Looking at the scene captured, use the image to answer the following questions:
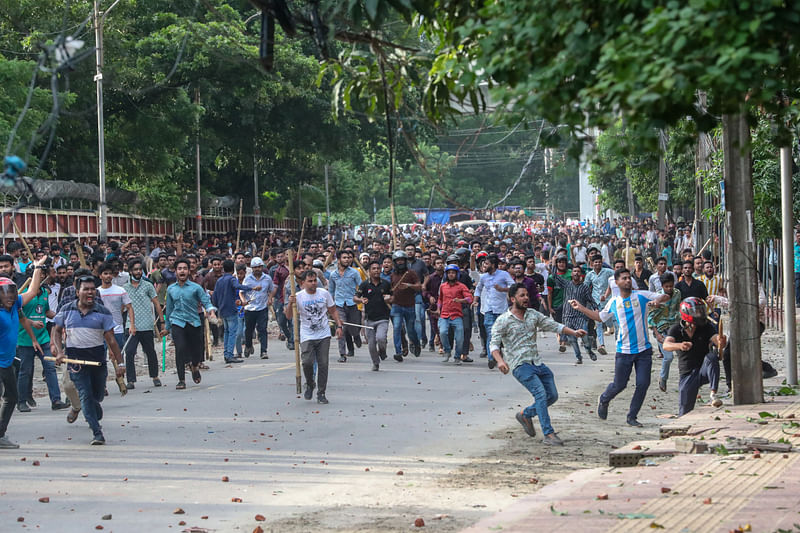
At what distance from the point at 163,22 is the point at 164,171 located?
5457 millimetres

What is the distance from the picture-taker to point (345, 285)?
18.3 metres

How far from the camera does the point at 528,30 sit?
493 cm

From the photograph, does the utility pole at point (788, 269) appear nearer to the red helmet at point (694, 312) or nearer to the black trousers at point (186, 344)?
the red helmet at point (694, 312)

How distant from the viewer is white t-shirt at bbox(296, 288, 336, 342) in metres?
13.4

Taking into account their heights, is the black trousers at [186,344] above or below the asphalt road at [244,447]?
above

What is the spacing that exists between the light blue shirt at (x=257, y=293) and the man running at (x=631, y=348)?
7.99 meters

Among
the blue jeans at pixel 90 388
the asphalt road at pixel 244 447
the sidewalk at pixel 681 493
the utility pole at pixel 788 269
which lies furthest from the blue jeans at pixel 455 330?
the sidewalk at pixel 681 493

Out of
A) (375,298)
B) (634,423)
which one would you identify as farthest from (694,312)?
(375,298)

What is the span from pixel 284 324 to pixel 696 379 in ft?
34.1

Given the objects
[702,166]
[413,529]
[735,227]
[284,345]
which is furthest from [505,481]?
[702,166]

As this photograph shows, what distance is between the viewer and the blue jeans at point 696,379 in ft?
36.0

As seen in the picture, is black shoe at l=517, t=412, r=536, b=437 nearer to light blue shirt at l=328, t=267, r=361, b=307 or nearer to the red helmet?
the red helmet

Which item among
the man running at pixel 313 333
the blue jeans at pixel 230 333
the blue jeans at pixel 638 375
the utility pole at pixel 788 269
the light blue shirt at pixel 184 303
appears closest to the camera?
the blue jeans at pixel 638 375

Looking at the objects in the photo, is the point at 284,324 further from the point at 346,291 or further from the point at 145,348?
the point at 145,348
